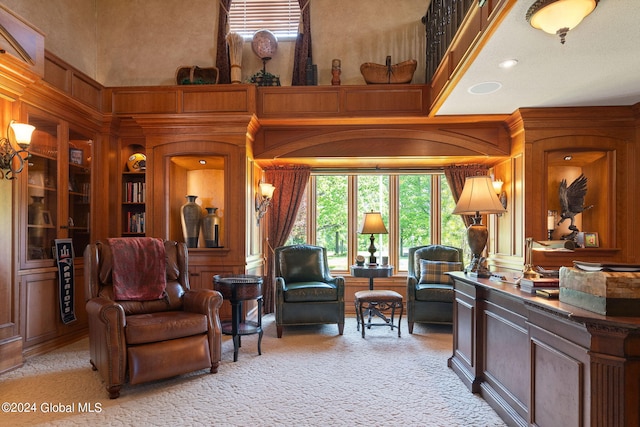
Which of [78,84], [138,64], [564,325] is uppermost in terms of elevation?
[138,64]

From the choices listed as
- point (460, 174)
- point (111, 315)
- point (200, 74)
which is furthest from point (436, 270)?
point (200, 74)

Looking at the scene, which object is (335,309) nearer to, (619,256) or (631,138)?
(619,256)

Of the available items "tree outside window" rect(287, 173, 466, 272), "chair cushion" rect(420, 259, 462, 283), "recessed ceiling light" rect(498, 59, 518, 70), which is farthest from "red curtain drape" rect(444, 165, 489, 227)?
"recessed ceiling light" rect(498, 59, 518, 70)

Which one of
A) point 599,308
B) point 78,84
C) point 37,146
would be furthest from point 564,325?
point 78,84

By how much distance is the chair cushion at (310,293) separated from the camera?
450cm

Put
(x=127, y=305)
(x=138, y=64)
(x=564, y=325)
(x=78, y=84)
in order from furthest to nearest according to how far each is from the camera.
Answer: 1. (x=138, y=64)
2. (x=78, y=84)
3. (x=127, y=305)
4. (x=564, y=325)

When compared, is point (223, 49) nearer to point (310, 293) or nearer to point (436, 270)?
point (310, 293)

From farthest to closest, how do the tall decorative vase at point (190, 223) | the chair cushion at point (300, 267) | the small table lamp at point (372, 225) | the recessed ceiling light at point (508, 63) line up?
the small table lamp at point (372, 225) < the chair cushion at point (300, 267) < the tall decorative vase at point (190, 223) < the recessed ceiling light at point (508, 63)

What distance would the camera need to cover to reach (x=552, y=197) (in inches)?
194

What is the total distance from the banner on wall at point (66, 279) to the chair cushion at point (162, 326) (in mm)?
1268

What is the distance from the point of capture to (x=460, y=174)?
5.61m

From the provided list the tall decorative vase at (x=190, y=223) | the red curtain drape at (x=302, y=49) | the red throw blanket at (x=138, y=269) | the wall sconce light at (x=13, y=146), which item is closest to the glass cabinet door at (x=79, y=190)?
the wall sconce light at (x=13, y=146)

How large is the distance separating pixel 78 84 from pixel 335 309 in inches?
153

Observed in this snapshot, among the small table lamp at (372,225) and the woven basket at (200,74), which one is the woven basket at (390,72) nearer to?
the small table lamp at (372,225)
